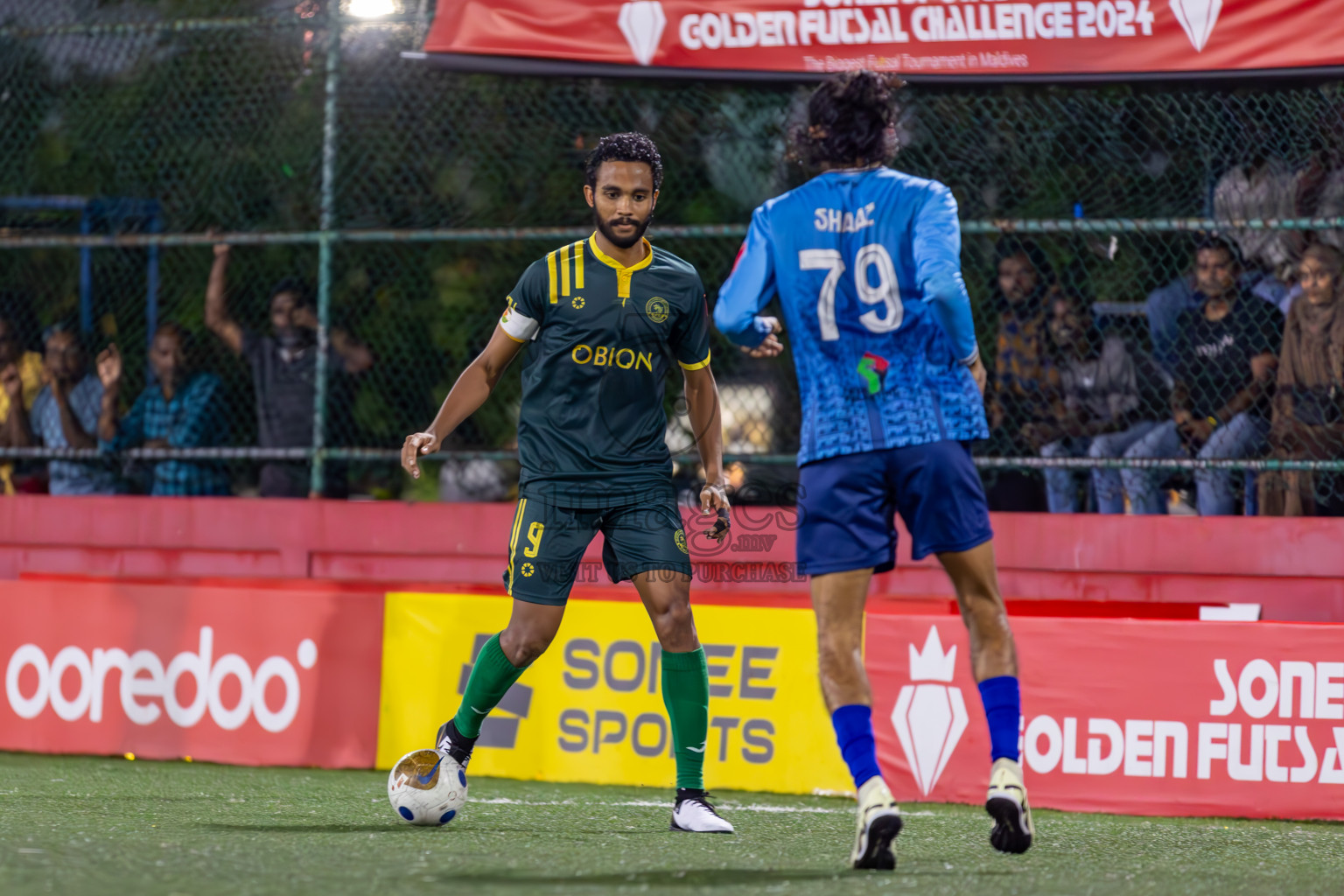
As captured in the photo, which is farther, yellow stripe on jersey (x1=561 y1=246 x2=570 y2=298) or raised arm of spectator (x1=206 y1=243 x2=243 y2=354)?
raised arm of spectator (x1=206 y1=243 x2=243 y2=354)

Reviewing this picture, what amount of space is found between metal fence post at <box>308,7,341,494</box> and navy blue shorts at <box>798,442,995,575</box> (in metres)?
5.27

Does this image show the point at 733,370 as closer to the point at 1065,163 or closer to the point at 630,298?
the point at 1065,163

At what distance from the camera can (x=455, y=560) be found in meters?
8.82

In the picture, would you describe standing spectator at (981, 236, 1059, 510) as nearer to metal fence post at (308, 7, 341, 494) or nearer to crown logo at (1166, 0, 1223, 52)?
crown logo at (1166, 0, 1223, 52)

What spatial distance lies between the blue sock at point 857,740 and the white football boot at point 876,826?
34mm

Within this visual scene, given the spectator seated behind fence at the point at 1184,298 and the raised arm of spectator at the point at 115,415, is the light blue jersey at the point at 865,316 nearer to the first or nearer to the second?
the spectator seated behind fence at the point at 1184,298

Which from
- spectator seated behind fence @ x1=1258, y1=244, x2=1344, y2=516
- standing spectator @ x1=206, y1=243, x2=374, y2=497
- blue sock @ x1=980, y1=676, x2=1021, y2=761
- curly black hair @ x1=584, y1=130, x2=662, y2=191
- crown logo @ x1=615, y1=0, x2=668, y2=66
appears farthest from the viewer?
standing spectator @ x1=206, y1=243, x2=374, y2=497

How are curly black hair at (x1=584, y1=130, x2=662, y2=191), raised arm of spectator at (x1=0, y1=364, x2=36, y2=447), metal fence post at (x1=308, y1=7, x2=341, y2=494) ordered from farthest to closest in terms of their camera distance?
raised arm of spectator at (x1=0, y1=364, x2=36, y2=447) → metal fence post at (x1=308, y1=7, x2=341, y2=494) → curly black hair at (x1=584, y1=130, x2=662, y2=191)

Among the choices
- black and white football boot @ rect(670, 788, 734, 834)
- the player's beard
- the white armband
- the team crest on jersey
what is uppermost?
the player's beard

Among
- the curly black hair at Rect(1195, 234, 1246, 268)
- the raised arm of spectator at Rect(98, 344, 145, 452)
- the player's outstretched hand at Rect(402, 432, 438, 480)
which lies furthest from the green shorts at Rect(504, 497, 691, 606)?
the raised arm of spectator at Rect(98, 344, 145, 452)

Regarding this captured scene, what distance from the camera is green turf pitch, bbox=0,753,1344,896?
12.6 feet

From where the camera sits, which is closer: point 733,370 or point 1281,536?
point 1281,536

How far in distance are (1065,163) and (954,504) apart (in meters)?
4.59

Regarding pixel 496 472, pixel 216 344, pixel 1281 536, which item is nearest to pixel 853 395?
pixel 1281 536
